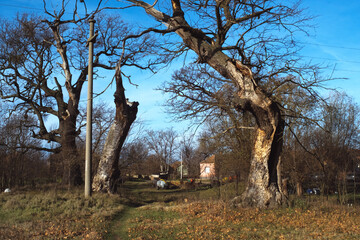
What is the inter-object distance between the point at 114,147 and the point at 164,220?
620cm

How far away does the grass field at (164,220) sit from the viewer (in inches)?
279

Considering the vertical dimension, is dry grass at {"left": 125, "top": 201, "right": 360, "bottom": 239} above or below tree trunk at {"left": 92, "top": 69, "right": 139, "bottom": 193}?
below

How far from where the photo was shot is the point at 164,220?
30.5 ft

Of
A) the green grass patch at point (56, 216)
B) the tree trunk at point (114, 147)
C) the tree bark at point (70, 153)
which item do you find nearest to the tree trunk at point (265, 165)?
the green grass patch at point (56, 216)

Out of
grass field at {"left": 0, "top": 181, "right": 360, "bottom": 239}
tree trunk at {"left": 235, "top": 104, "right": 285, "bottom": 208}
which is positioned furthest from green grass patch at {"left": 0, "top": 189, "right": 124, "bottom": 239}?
tree trunk at {"left": 235, "top": 104, "right": 285, "bottom": 208}

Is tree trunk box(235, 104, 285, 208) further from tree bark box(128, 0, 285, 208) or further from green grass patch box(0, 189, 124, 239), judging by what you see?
green grass patch box(0, 189, 124, 239)

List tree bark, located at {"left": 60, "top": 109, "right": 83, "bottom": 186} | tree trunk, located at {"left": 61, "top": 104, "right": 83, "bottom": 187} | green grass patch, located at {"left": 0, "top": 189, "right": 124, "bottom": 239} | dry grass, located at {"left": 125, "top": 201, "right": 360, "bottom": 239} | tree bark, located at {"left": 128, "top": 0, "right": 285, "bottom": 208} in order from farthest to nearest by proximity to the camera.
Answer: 1. tree trunk, located at {"left": 61, "top": 104, "right": 83, "bottom": 187}
2. tree bark, located at {"left": 60, "top": 109, "right": 83, "bottom": 186}
3. tree bark, located at {"left": 128, "top": 0, "right": 285, "bottom": 208}
4. green grass patch, located at {"left": 0, "top": 189, "right": 124, "bottom": 239}
5. dry grass, located at {"left": 125, "top": 201, "right": 360, "bottom": 239}

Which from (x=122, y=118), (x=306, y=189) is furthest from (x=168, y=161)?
(x=122, y=118)

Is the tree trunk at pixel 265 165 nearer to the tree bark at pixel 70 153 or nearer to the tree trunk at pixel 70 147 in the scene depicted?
the tree bark at pixel 70 153

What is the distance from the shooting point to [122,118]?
14.9m

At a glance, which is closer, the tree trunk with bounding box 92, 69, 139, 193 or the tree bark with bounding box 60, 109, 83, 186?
the tree trunk with bounding box 92, 69, 139, 193

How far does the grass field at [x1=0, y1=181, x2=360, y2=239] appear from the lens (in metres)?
7.09

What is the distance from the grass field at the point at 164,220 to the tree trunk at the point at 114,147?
2.54m

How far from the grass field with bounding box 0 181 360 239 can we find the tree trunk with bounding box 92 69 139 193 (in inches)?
99.9
